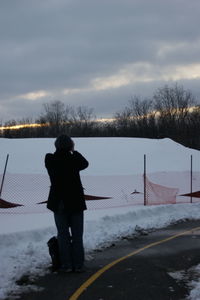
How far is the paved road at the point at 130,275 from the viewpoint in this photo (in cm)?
559

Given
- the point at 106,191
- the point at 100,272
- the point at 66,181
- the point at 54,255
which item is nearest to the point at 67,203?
the point at 66,181

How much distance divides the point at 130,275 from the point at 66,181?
67.4 inches

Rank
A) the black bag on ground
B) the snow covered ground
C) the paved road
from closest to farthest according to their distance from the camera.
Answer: the paved road < the black bag on ground < the snow covered ground

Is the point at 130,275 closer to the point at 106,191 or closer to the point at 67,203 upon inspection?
the point at 67,203

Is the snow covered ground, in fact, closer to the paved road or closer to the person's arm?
the paved road

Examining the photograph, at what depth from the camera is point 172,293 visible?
221 inches

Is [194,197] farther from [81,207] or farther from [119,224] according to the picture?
[81,207]

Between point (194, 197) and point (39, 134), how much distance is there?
1803 inches

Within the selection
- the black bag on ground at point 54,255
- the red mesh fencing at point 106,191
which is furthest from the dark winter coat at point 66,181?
the red mesh fencing at point 106,191

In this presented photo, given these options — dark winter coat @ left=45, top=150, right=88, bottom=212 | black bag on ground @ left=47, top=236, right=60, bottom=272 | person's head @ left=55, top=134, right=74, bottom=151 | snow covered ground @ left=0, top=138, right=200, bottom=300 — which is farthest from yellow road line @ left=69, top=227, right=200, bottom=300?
person's head @ left=55, top=134, right=74, bottom=151

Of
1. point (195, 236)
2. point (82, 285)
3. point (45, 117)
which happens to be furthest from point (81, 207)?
point (45, 117)

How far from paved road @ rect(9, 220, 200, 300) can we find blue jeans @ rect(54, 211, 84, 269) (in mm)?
252

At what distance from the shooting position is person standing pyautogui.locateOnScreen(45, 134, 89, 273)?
6.82 meters

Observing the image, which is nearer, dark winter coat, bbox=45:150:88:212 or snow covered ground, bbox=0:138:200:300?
dark winter coat, bbox=45:150:88:212
